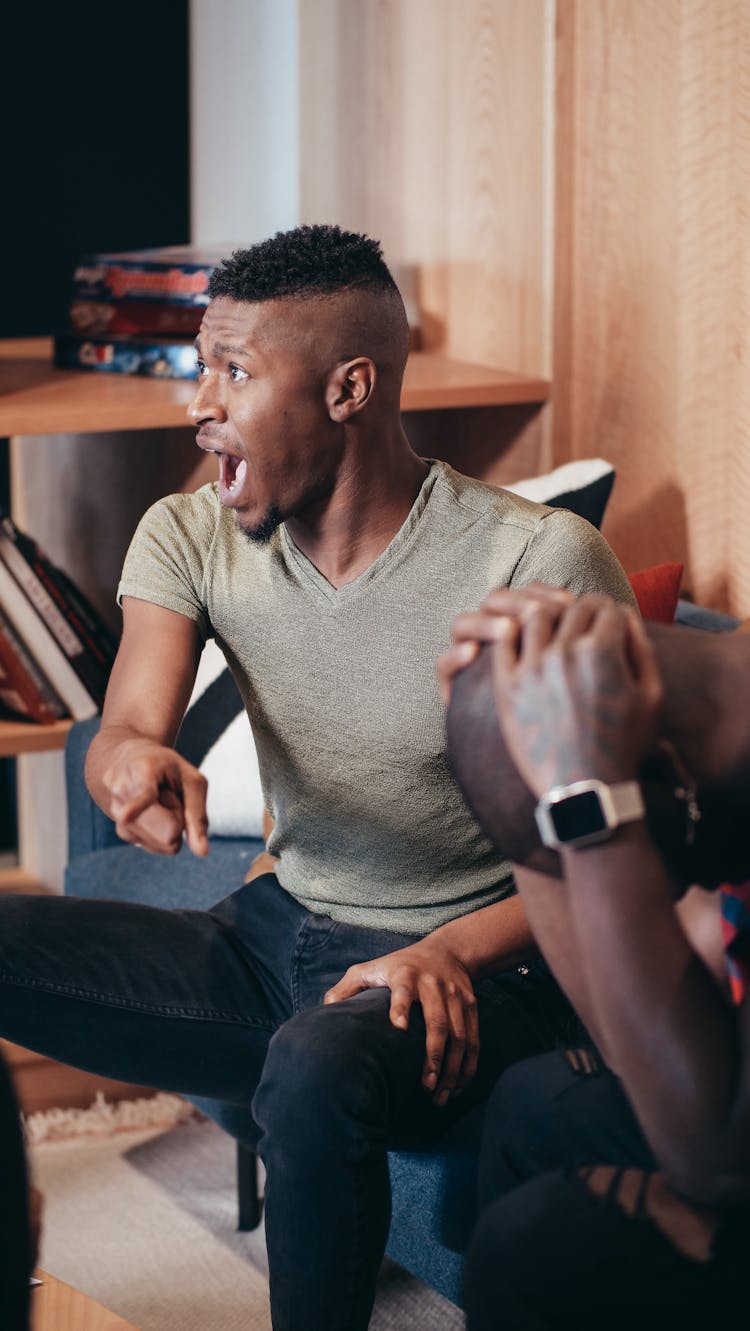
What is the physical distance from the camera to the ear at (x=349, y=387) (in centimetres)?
144

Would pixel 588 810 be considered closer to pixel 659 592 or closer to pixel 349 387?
pixel 349 387

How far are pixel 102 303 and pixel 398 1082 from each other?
1391 millimetres

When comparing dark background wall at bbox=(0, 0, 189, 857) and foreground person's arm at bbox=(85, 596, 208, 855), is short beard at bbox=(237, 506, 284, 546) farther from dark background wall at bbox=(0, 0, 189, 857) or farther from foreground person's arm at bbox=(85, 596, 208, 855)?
dark background wall at bbox=(0, 0, 189, 857)

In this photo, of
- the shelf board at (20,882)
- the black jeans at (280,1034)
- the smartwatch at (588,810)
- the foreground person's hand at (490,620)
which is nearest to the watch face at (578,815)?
the smartwatch at (588,810)

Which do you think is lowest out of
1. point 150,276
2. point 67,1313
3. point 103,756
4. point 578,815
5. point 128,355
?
point 67,1313

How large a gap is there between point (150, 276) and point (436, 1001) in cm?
130

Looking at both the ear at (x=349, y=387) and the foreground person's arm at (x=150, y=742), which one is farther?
the ear at (x=349, y=387)

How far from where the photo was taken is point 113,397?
6.73 ft

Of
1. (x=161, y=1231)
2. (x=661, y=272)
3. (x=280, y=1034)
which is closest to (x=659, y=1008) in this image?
(x=280, y=1034)

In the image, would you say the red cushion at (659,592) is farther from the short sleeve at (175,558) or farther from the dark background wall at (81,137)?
the dark background wall at (81,137)

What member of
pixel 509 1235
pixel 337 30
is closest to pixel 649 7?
pixel 337 30

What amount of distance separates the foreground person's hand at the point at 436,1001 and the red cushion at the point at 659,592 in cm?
53

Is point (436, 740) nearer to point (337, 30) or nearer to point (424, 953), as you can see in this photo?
point (424, 953)

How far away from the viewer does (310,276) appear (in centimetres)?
142
